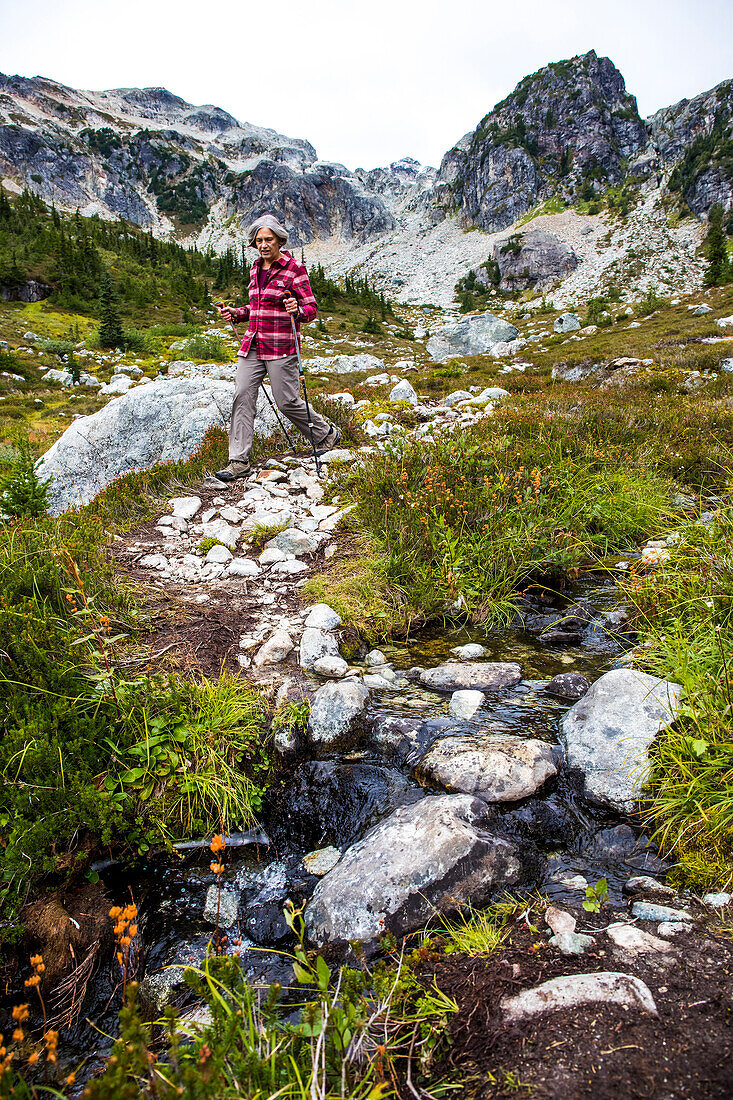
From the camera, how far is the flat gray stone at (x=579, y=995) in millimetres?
1515

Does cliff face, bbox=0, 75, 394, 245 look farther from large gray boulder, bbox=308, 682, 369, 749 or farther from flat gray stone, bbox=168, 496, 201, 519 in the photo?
large gray boulder, bbox=308, 682, 369, 749

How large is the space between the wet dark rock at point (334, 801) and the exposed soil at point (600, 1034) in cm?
103

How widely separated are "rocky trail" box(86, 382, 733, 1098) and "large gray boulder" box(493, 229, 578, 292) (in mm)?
82477

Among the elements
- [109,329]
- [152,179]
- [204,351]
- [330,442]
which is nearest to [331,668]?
[330,442]

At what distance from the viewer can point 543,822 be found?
2580mm

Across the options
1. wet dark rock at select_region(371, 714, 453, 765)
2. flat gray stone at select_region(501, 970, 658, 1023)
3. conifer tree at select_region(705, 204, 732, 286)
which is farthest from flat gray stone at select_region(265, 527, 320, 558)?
conifer tree at select_region(705, 204, 732, 286)

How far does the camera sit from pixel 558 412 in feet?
28.7

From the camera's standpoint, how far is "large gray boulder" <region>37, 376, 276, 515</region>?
299 inches

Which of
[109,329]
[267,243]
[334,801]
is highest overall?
[109,329]

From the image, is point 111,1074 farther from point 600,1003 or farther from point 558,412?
point 558,412

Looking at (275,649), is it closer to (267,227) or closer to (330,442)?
(330,442)

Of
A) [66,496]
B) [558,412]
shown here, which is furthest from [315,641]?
[558,412]

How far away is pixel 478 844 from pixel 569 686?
58.3 inches

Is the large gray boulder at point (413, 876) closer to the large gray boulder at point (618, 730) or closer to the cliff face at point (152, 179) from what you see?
the large gray boulder at point (618, 730)
